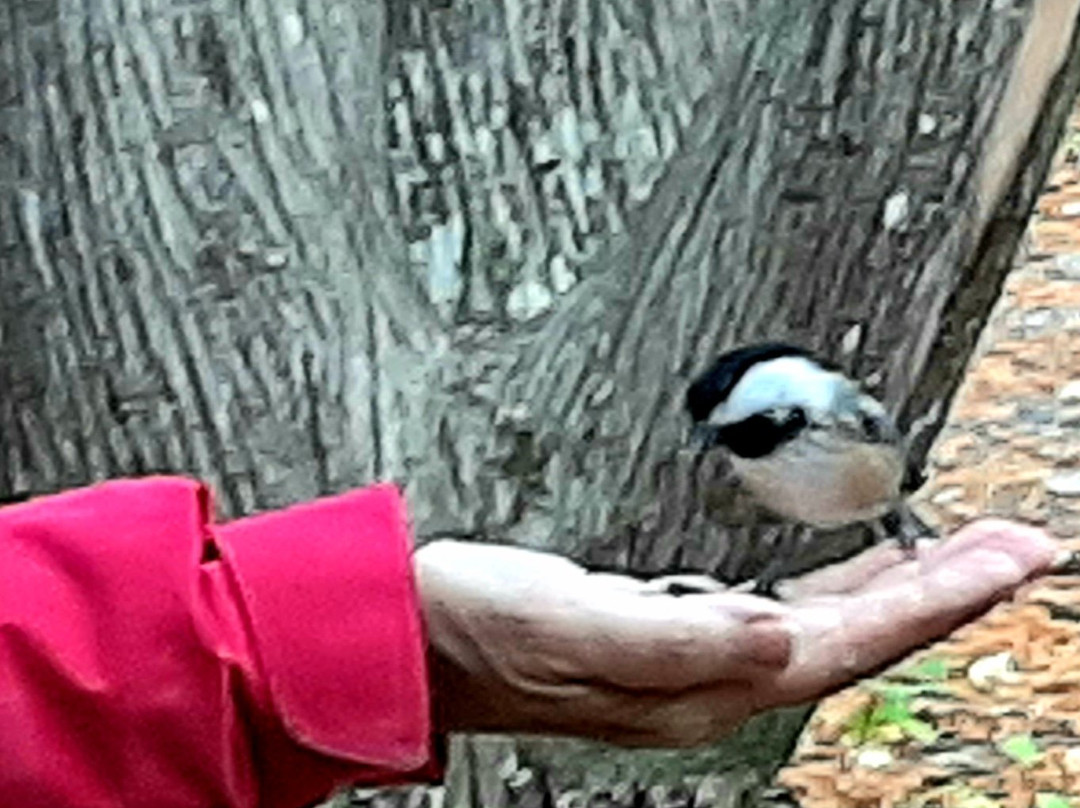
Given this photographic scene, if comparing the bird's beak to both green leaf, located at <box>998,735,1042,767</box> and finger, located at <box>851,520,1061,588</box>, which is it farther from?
green leaf, located at <box>998,735,1042,767</box>

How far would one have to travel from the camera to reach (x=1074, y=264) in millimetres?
5184

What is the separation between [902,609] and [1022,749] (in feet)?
7.21

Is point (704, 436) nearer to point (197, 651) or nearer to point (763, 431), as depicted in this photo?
point (763, 431)

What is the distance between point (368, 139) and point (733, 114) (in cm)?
26

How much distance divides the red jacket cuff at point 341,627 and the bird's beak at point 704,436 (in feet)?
1.71

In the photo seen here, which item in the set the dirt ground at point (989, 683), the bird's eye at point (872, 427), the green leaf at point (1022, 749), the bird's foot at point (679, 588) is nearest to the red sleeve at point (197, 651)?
the bird's foot at point (679, 588)

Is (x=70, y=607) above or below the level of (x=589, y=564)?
above

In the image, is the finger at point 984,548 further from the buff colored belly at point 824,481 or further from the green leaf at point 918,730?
the green leaf at point 918,730

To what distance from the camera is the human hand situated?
1.30 meters

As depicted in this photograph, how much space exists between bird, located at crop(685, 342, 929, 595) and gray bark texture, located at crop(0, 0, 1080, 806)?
0.15 m

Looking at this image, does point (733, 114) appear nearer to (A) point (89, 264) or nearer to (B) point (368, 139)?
(B) point (368, 139)

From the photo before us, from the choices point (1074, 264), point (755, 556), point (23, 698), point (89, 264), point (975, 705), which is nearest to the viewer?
point (23, 698)

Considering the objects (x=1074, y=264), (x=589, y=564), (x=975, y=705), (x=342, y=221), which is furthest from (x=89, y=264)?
(x=1074, y=264)

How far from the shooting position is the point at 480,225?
1.90m
